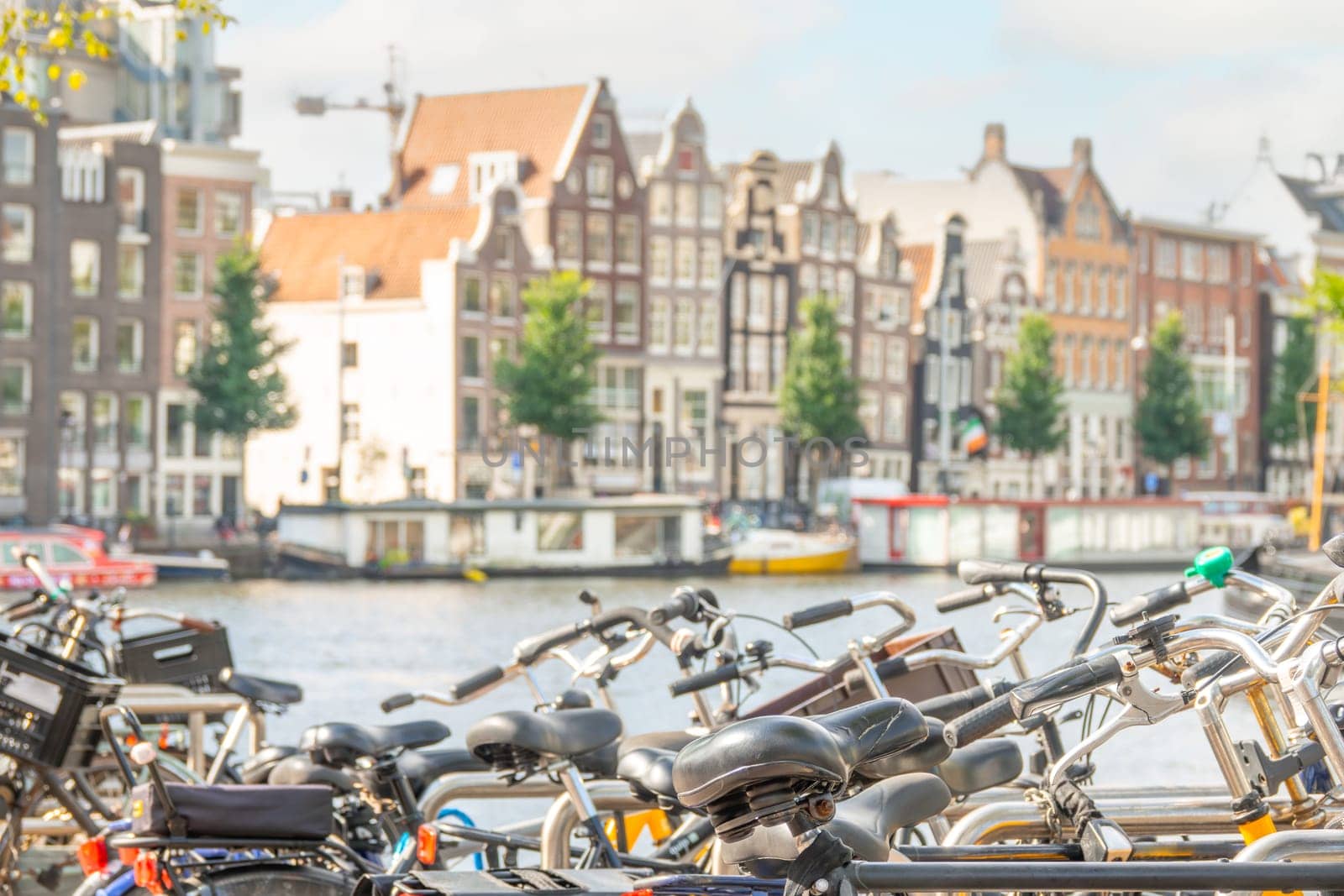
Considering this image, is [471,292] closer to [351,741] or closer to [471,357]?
[471,357]

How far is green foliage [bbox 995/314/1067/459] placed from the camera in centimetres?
6594

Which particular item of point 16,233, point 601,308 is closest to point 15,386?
point 16,233

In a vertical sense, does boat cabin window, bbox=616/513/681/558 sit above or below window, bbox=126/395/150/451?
below

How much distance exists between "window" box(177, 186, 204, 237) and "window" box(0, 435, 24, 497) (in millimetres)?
7414

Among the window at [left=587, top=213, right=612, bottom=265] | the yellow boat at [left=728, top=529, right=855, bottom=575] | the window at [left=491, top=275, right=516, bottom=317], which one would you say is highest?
the window at [left=587, top=213, right=612, bottom=265]

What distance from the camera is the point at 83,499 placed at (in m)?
48.9

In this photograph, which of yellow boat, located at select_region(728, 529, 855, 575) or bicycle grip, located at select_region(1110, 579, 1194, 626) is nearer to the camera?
bicycle grip, located at select_region(1110, 579, 1194, 626)

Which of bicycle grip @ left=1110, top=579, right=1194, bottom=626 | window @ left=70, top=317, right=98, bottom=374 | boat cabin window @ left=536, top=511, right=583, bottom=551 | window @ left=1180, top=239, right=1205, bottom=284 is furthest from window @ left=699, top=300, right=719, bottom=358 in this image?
bicycle grip @ left=1110, top=579, right=1194, bottom=626

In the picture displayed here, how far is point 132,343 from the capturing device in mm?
50000

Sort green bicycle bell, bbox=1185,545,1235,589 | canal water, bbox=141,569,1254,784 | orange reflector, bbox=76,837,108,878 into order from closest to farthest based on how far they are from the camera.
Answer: orange reflector, bbox=76,837,108,878 < green bicycle bell, bbox=1185,545,1235,589 < canal water, bbox=141,569,1254,784

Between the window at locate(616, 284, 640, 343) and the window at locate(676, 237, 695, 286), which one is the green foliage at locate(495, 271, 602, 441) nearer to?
the window at locate(616, 284, 640, 343)

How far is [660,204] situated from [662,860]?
53.8 meters

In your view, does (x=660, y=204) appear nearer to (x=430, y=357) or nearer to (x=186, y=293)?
(x=430, y=357)

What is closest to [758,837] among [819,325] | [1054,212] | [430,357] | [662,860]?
[662,860]
